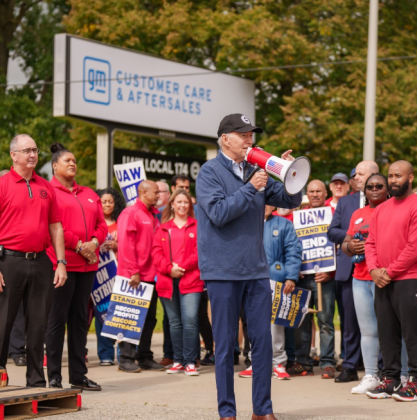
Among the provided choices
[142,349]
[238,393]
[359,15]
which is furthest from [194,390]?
[359,15]

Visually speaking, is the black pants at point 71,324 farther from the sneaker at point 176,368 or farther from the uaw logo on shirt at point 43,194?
the sneaker at point 176,368

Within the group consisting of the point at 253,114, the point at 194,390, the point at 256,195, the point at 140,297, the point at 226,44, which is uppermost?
the point at 226,44

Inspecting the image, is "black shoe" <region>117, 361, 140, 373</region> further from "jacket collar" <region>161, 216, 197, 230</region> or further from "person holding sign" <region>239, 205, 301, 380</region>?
"jacket collar" <region>161, 216, 197, 230</region>

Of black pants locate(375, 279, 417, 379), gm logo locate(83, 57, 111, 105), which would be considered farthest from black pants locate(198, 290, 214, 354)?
gm logo locate(83, 57, 111, 105)

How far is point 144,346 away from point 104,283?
3.14 feet

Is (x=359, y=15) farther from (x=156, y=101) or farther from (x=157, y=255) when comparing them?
(x=157, y=255)

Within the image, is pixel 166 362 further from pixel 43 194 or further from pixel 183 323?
pixel 43 194

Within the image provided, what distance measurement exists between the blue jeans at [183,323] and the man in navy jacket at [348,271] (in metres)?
1.73

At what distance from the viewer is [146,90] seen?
19.9 m

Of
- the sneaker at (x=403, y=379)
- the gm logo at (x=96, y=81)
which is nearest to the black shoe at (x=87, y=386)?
the sneaker at (x=403, y=379)

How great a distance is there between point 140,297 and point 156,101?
10472mm

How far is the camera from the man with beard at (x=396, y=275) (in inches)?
303

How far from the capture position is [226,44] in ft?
72.7

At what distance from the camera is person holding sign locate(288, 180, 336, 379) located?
388 inches
